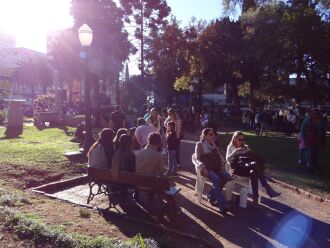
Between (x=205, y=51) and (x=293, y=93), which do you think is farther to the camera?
(x=205, y=51)

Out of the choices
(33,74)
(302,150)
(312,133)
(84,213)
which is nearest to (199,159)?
(84,213)

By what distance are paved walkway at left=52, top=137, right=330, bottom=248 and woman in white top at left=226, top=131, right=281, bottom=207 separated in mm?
384

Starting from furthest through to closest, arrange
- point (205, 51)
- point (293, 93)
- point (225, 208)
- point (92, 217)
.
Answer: point (205, 51)
point (293, 93)
point (225, 208)
point (92, 217)

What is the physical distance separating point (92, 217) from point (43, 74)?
87.2 m

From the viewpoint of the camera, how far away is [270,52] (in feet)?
95.1

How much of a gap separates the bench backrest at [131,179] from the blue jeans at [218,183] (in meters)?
1.15

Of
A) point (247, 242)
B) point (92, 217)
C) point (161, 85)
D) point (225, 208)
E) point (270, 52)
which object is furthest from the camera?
point (161, 85)

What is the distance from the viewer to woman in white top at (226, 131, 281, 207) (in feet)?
26.1

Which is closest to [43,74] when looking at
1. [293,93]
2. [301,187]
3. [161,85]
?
[161,85]

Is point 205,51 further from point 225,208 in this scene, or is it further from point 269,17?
point 225,208

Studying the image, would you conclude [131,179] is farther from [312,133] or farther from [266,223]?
[312,133]

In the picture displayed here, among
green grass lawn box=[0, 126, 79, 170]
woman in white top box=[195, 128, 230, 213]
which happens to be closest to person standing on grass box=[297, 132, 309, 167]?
woman in white top box=[195, 128, 230, 213]

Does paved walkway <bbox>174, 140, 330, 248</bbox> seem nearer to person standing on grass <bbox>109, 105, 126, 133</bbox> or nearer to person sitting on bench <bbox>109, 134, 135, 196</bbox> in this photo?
person sitting on bench <bbox>109, 134, 135, 196</bbox>

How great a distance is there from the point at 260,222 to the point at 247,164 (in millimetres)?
1227
